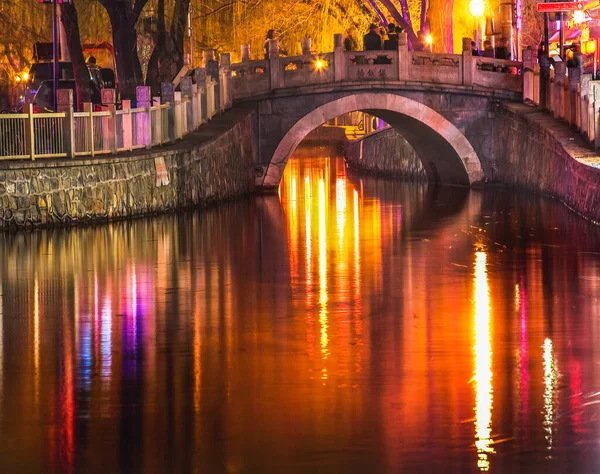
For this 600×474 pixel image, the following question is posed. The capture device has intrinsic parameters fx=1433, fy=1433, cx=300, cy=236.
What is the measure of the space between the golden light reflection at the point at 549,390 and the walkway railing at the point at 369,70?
60.8 feet

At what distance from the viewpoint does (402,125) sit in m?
33.6

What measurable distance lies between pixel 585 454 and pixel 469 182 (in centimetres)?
2333

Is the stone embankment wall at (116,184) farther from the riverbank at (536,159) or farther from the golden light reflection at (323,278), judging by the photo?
the riverbank at (536,159)

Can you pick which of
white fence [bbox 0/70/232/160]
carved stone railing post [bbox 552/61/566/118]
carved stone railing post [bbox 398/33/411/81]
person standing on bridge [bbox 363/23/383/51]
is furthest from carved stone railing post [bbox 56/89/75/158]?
person standing on bridge [bbox 363/23/383/51]

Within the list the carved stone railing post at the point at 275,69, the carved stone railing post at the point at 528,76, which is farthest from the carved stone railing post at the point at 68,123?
the carved stone railing post at the point at 528,76

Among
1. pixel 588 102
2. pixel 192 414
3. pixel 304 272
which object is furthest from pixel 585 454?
pixel 588 102

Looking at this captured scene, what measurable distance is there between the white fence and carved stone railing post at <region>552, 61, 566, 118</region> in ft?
23.8

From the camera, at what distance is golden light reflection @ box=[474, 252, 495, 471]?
31.5 feet

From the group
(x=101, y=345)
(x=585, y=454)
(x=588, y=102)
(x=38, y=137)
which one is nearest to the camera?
(x=585, y=454)

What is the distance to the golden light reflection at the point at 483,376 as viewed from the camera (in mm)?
9594

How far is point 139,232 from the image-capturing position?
73.5ft

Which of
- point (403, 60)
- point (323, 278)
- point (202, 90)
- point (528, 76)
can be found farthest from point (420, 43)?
point (323, 278)

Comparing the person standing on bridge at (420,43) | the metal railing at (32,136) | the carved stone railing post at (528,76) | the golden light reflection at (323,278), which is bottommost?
the golden light reflection at (323,278)

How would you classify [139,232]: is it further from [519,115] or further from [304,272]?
[519,115]
